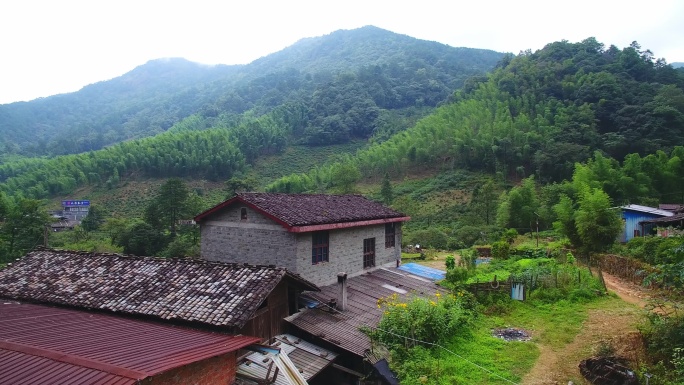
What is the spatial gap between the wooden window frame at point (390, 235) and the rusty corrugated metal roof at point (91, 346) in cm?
1134

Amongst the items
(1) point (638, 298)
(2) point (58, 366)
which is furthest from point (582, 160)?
(2) point (58, 366)

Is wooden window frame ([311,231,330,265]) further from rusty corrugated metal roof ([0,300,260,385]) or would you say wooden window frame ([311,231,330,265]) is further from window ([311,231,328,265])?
rusty corrugated metal roof ([0,300,260,385])

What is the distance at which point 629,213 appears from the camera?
27.3 meters

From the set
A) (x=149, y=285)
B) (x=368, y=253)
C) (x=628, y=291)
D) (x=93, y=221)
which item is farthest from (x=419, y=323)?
(x=93, y=221)

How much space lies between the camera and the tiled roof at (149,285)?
9641mm

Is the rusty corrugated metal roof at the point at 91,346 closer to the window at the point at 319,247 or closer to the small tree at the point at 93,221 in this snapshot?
the window at the point at 319,247

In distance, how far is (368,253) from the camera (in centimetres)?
1791

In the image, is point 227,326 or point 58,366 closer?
point 58,366

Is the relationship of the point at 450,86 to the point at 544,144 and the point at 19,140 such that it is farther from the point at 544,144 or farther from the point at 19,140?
the point at 19,140

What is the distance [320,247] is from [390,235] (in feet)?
18.2

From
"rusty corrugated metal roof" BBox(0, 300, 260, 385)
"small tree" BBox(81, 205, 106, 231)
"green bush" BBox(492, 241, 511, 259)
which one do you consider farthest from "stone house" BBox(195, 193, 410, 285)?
"small tree" BBox(81, 205, 106, 231)

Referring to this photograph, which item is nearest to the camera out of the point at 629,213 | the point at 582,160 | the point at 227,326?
the point at 227,326

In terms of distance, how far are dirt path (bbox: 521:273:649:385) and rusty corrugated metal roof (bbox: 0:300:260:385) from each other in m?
6.93

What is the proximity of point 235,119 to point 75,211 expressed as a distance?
58.2 metres
